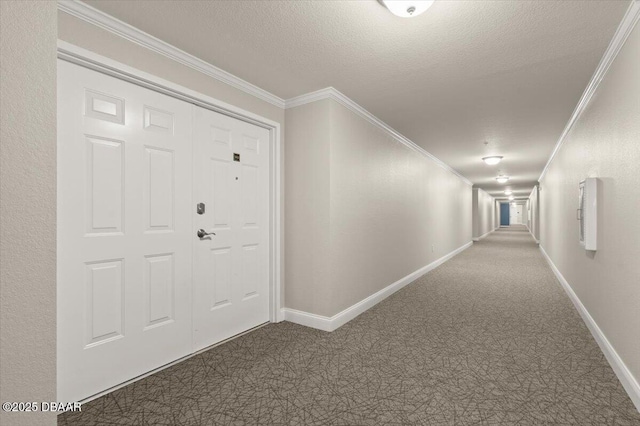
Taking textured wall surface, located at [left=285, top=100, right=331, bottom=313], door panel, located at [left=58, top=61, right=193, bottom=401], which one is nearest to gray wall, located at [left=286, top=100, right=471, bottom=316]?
textured wall surface, located at [left=285, top=100, right=331, bottom=313]

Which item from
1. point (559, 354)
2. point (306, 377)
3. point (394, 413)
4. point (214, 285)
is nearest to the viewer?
point (394, 413)

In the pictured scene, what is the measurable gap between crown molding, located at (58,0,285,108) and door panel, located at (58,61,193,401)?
0.32m

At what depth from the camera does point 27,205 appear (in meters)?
0.98

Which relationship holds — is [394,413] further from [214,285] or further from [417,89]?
[417,89]

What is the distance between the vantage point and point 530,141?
5438 millimetres

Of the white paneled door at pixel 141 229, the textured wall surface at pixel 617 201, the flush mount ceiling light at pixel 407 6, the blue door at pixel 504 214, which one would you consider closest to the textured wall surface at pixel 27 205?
the white paneled door at pixel 141 229

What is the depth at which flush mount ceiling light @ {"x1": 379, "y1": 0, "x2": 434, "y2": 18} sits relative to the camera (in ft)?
5.82

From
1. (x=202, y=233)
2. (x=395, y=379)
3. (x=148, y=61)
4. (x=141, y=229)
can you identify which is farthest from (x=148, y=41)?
(x=395, y=379)

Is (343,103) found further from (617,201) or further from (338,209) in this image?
(617,201)

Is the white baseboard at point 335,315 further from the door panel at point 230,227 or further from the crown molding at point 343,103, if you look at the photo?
the crown molding at point 343,103

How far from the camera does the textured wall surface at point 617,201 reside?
6.61 feet

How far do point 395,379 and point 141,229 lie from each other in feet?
7.16

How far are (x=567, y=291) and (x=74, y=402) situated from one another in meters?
5.81

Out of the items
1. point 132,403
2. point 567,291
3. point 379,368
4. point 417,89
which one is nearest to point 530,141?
point 567,291
